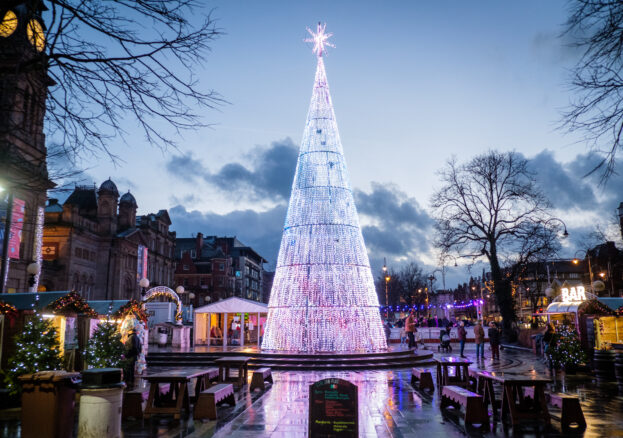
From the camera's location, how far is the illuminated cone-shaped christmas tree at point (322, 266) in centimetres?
2044

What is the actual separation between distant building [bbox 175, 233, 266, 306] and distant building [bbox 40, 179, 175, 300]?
12.9 meters

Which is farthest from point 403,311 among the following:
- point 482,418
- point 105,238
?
point 482,418

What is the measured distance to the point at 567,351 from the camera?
1777 centimetres

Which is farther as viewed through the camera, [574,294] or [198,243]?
[198,243]

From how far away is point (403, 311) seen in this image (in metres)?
80.9

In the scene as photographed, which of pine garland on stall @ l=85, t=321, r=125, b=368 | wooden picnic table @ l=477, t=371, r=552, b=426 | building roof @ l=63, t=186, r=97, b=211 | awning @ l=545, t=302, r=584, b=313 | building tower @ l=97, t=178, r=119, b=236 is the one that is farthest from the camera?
building roof @ l=63, t=186, r=97, b=211

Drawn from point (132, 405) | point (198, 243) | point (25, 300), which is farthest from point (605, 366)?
point (198, 243)

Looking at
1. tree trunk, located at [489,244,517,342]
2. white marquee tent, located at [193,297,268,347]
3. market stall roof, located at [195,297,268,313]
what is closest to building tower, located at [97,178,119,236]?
white marquee tent, located at [193,297,268,347]

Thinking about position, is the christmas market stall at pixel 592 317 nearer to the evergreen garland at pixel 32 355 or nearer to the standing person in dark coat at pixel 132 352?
the standing person in dark coat at pixel 132 352

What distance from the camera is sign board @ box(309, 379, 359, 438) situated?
6789 millimetres

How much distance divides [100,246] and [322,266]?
3829 cm

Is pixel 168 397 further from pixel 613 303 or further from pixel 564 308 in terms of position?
pixel 564 308

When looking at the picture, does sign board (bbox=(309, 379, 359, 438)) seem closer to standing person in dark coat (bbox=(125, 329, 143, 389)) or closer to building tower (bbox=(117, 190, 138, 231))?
standing person in dark coat (bbox=(125, 329, 143, 389))

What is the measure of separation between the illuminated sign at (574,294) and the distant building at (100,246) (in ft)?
115
